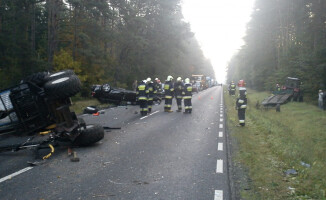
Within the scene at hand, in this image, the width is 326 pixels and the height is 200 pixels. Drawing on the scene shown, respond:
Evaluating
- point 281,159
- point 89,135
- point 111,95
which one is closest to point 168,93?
point 111,95

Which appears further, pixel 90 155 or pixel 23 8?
pixel 23 8

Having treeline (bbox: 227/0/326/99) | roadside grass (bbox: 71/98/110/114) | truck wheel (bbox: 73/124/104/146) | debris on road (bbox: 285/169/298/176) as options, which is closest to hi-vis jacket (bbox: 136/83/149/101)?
roadside grass (bbox: 71/98/110/114)

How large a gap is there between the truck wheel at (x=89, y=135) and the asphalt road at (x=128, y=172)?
20cm

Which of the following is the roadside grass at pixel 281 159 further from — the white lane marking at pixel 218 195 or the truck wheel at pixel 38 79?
the truck wheel at pixel 38 79

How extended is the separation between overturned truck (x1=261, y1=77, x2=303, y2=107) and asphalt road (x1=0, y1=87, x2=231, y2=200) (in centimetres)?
1332

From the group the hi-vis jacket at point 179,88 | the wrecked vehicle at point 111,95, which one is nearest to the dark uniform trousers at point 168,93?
the hi-vis jacket at point 179,88

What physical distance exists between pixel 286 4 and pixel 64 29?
77.7 ft

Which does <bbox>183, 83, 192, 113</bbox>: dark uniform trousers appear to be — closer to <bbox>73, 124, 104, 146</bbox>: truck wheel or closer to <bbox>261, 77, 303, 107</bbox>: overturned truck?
<bbox>261, 77, 303, 107</bbox>: overturned truck

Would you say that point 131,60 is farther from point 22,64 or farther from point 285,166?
point 285,166

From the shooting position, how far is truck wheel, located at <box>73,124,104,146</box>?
832cm

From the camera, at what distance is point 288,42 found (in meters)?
37.3

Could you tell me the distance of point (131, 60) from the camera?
41.3 m

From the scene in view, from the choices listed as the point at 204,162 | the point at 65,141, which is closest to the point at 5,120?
the point at 65,141

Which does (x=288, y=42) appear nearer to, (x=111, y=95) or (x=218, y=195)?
(x=111, y=95)
